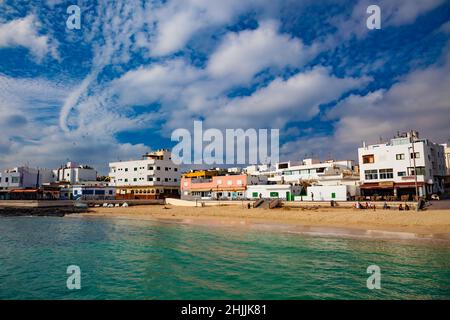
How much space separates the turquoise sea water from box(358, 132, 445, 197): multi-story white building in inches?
1352

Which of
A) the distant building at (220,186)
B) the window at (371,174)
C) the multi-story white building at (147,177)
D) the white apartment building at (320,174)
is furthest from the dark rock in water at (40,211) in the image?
the window at (371,174)

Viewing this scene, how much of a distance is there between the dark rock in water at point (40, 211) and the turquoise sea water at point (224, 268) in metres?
35.0

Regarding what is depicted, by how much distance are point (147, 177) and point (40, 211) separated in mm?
30794

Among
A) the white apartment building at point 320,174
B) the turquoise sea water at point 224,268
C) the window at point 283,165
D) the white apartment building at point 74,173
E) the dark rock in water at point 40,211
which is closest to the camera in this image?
the turquoise sea water at point 224,268

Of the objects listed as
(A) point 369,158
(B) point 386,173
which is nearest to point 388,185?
(B) point 386,173

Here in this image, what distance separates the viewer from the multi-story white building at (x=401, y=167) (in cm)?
5497

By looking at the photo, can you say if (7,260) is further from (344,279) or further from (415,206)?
(415,206)

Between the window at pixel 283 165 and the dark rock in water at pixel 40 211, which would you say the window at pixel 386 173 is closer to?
the window at pixel 283 165

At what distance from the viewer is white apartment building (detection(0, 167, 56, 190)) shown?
311 feet

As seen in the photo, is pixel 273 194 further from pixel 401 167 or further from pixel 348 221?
pixel 348 221

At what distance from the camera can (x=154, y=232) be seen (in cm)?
3784

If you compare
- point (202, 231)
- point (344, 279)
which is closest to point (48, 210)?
point (202, 231)

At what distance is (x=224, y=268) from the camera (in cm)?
1980

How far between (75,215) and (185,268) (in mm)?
50580
